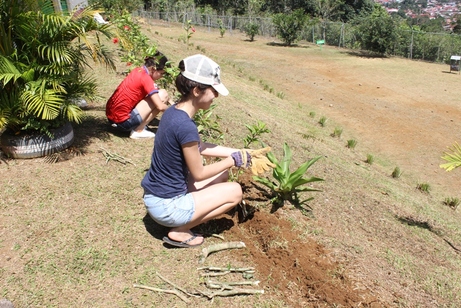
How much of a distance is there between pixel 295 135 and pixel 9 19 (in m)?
4.95

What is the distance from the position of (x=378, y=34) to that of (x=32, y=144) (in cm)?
2169

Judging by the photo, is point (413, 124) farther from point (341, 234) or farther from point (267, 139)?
point (341, 234)

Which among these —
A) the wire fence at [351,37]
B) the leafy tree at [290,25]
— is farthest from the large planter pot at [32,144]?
the leafy tree at [290,25]

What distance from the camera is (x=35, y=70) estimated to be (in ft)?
13.4

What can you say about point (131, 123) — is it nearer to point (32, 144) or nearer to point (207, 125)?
point (207, 125)

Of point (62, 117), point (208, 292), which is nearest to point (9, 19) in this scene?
point (62, 117)

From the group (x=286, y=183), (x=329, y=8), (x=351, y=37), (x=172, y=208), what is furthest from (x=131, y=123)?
(x=329, y=8)

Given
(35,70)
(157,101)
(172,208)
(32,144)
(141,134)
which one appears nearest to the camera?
(172,208)

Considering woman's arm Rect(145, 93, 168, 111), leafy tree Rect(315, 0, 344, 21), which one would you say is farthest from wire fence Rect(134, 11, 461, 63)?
woman's arm Rect(145, 93, 168, 111)

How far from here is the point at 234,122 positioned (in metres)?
6.66

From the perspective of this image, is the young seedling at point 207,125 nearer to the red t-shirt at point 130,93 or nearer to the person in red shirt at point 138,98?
the person in red shirt at point 138,98

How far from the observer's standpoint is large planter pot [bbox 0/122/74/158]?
13.8 feet

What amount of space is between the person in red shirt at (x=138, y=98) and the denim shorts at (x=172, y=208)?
2088 millimetres

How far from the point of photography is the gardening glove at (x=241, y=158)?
10.1 feet
